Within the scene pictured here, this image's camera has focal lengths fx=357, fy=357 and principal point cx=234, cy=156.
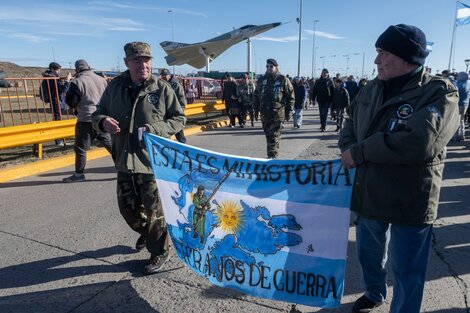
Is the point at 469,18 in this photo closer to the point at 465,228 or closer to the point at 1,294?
the point at 465,228

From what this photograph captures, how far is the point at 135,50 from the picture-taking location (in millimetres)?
3191

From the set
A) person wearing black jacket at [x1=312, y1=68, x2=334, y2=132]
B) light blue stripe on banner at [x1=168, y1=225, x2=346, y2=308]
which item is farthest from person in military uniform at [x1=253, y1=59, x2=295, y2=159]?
person wearing black jacket at [x1=312, y1=68, x2=334, y2=132]

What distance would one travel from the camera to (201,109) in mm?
14453

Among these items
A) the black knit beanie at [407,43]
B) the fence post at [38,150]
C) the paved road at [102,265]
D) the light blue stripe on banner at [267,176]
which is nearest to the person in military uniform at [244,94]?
the fence post at [38,150]

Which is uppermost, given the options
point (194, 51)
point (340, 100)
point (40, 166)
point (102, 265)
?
point (194, 51)

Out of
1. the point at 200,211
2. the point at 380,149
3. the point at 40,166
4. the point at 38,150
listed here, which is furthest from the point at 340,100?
the point at 380,149

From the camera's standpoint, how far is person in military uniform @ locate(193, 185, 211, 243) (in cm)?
290

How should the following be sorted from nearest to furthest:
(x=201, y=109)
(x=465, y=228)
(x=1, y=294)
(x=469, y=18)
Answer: (x=1, y=294) → (x=465, y=228) → (x=201, y=109) → (x=469, y=18)

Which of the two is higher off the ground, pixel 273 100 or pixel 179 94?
pixel 179 94

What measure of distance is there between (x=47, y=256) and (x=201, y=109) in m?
11.2

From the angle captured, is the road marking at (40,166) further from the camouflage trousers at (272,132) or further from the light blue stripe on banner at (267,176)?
the light blue stripe on banner at (267,176)

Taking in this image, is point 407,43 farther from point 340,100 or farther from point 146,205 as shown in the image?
point 340,100

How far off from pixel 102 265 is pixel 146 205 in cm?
79

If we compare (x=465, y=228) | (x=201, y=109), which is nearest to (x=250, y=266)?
(x=465, y=228)
